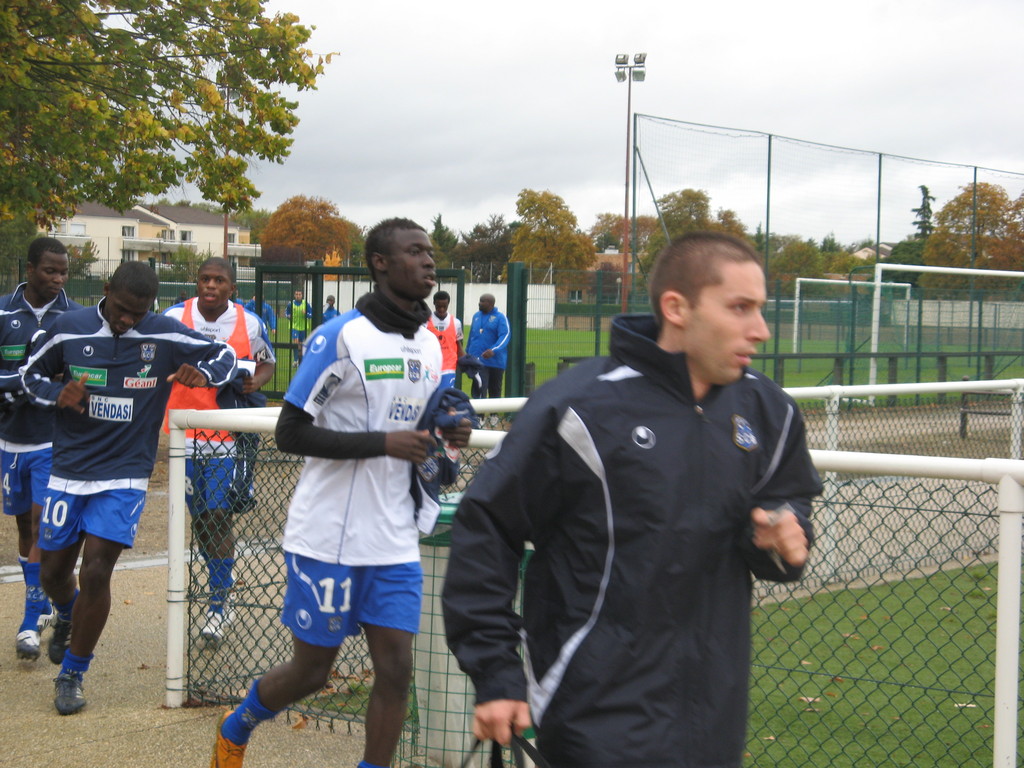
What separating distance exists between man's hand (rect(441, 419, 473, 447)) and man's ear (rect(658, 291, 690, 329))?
4.63 feet

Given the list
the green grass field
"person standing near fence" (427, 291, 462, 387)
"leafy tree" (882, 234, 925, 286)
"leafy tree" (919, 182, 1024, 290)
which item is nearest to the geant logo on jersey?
the green grass field

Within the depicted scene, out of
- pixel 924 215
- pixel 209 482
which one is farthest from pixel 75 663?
pixel 924 215

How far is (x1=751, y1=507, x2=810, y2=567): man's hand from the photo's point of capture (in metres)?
2.18

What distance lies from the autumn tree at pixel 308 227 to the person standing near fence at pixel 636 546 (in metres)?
69.7

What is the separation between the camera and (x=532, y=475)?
7.42ft

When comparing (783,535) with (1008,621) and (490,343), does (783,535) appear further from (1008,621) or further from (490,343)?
(490,343)

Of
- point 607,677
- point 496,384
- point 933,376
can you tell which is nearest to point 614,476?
point 607,677

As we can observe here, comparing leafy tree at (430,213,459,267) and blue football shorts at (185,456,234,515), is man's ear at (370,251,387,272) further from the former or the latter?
leafy tree at (430,213,459,267)

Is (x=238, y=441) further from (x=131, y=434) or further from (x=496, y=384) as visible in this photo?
(x=496, y=384)

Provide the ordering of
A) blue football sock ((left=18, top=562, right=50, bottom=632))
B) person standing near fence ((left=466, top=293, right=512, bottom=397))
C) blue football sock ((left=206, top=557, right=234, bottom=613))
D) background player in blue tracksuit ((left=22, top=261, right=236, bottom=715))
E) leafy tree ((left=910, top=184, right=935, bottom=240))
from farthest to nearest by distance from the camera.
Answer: leafy tree ((left=910, top=184, right=935, bottom=240)) < person standing near fence ((left=466, top=293, right=512, bottom=397)) < blue football sock ((left=18, top=562, right=50, bottom=632)) < blue football sock ((left=206, top=557, right=234, bottom=613)) < background player in blue tracksuit ((left=22, top=261, right=236, bottom=715))

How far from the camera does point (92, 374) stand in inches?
191

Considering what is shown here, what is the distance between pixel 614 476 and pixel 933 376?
21.3m

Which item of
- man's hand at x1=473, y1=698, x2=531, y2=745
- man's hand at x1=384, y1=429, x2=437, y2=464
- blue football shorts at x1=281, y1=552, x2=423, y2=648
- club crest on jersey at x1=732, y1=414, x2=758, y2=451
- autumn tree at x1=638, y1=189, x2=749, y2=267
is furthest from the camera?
autumn tree at x1=638, y1=189, x2=749, y2=267

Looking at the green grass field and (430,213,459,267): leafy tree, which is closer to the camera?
the green grass field
